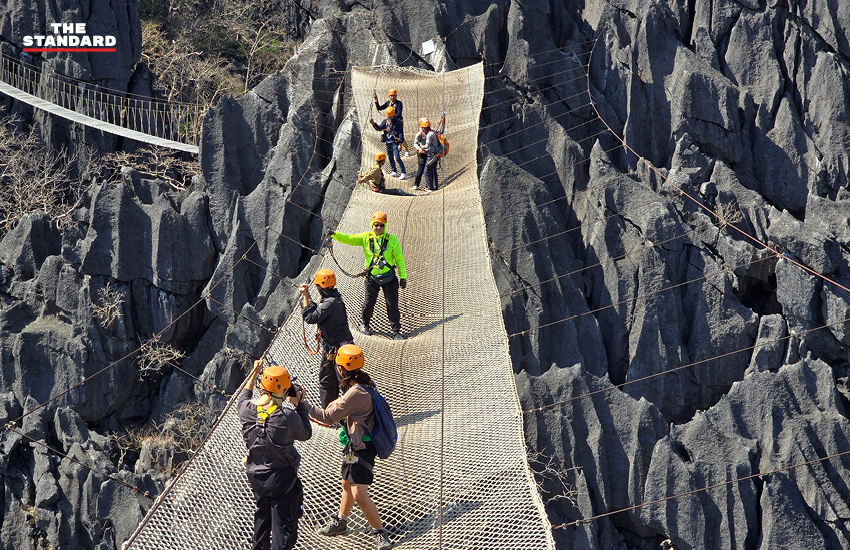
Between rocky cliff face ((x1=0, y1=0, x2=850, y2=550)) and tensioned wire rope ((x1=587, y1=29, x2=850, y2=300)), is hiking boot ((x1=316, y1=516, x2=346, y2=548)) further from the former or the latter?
tensioned wire rope ((x1=587, y1=29, x2=850, y2=300))

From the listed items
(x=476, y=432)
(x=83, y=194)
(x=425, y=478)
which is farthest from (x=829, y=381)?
(x=83, y=194)

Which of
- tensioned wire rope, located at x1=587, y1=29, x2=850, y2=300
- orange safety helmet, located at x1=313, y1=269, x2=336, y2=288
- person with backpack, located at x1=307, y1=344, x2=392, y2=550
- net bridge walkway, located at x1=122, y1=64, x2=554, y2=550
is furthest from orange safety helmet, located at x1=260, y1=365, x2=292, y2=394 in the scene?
tensioned wire rope, located at x1=587, y1=29, x2=850, y2=300

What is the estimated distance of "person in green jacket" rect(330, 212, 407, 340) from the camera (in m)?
9.12

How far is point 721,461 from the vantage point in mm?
11961

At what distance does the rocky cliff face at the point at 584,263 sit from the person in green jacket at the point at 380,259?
12.5 feet

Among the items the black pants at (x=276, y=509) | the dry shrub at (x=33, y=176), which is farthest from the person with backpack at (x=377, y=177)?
the black pants at (x=276, y=509)

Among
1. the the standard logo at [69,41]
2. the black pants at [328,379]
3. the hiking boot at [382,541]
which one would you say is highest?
the the standard logo at [69,41]

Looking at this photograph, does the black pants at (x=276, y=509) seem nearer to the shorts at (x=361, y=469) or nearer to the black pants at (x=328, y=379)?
the shorts at (x=361, y=469)

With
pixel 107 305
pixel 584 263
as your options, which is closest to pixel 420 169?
pixel 584 263

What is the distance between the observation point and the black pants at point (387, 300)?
9.35 metres

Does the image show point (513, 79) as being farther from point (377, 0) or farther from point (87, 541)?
point (87, 541)

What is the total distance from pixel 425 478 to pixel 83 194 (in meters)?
12.7

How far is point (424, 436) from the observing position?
773 centimetres

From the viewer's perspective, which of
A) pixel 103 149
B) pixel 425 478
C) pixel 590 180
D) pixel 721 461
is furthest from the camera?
pixel 103 149
